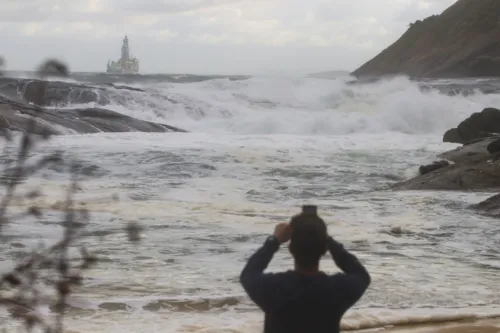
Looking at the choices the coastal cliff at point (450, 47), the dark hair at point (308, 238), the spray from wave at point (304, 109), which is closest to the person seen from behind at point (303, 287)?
the dark hair at point (308, 238)

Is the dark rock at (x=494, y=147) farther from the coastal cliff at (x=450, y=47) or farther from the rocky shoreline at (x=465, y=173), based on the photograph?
the coastal cliff at (x=450, y=47)

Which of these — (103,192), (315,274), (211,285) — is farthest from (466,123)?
(315,274)

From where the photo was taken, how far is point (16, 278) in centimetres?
175

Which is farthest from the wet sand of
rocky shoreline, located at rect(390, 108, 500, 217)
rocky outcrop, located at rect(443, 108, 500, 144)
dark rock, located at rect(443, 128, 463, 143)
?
dark rock, located at rect(443, 128, 463, 143)

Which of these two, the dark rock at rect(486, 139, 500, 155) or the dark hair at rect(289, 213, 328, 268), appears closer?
the dark hair at rect(289, 213, 328, 268)

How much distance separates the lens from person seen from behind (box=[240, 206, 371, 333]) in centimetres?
266

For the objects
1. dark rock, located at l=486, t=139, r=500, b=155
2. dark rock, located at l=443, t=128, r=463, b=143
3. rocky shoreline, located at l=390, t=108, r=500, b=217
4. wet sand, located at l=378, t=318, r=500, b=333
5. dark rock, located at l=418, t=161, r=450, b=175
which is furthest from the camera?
dark rock, located at l=443, t=128, r=463, b=143

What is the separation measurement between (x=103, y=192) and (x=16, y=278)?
11.1 metres

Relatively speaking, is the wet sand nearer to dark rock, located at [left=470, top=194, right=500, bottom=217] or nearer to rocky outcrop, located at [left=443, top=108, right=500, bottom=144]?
dark rock, located at [left=470, top=194, right=500, bottom=217]

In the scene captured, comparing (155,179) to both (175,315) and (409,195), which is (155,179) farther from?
(175,315)

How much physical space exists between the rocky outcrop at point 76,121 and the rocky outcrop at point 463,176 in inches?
332

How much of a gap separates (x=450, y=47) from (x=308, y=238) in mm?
73660

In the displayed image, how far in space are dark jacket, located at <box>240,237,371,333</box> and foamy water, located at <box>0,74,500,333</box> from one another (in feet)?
1.96

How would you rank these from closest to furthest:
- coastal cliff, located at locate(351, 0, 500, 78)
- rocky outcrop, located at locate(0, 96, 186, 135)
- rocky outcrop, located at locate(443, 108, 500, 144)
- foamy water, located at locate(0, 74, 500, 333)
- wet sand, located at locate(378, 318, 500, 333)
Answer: wet sand, located at locate(378, 318, 500, 333), foamy water, located at locate(0, 74, 500, 333), rocky outcrop, located at locate(0, 96, 186, 135), rocky outcrop, located at locate(443, 108, 500, 144), coastal cliff, located at locate(351, 0, 500, 78)
